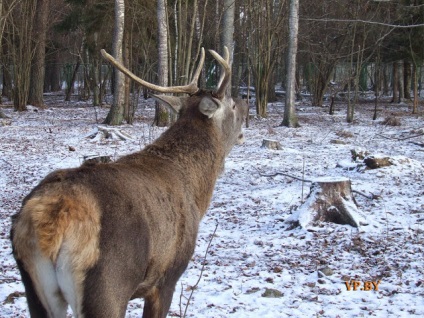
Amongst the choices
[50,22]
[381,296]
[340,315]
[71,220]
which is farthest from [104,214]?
[50,22]

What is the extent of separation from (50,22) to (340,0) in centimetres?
1567

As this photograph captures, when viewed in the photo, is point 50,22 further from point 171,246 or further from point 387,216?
point 171,246

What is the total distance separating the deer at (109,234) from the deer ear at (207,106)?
0.50 meters

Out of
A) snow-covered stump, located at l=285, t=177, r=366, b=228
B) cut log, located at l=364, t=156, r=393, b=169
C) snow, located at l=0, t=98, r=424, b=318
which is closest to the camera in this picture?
snow, located at l=0, t=98, r=424, b=318

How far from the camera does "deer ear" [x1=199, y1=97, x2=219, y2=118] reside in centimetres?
425

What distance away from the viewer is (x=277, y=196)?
27.3 ft

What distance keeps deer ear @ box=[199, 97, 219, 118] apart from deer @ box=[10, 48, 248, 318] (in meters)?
0.50

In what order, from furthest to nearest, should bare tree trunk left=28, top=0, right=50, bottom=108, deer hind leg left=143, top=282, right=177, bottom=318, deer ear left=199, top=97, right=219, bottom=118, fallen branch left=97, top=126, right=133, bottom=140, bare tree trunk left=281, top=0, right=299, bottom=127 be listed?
bare tree trunk left=28, top=0, right=50, bottom=108 < bare tree trunk left=281, top=0, right=299, bottom=127 < fallen branch left=97, top=126, right=133, bottom=140 < deer ear left=199, top=97, right=219, bottom=118 < deer hind leg left=143, top=282, right=177, bottom=318

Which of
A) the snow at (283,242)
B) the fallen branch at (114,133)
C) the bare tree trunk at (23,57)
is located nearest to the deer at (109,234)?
the snow at (283,242)

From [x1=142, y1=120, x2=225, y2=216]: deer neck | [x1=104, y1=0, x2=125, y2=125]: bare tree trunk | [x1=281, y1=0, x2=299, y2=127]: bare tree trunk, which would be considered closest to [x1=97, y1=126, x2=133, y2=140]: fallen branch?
[x1=104, y1=0, x2=125, y2=125]: bare tree trunk

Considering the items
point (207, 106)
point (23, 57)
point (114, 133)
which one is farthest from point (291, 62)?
point (207, 106)

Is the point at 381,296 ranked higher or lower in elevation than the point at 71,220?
lower

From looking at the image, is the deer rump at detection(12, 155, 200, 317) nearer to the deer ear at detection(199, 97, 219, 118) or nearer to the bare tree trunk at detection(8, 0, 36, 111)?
the deer ear at detection(199, 97, 219, 118)

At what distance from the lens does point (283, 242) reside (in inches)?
254
